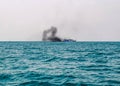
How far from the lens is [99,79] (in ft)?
71.8

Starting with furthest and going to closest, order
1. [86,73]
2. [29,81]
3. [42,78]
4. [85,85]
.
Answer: [86,73]
[42,78]
[29,81]
[85,85]

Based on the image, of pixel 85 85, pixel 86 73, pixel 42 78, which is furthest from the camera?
pixel 86 73

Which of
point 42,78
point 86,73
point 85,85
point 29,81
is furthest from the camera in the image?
point 86,73

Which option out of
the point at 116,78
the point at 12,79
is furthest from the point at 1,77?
the point at 116,78

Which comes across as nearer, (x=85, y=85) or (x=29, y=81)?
(x=85, y=85)

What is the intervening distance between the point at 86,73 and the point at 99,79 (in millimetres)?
3388

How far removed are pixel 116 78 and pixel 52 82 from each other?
540cm

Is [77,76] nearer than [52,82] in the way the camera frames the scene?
No

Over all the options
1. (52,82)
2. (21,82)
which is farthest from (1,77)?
(52,82)

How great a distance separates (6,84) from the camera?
19578mm

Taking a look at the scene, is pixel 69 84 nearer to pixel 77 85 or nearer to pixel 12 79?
pixel 77 85

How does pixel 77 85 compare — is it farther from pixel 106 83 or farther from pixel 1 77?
pixel 1 77

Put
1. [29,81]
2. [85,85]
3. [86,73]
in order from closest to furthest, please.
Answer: [85,85] < [29,81] < [86,73]

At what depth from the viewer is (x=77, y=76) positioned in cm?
2339
